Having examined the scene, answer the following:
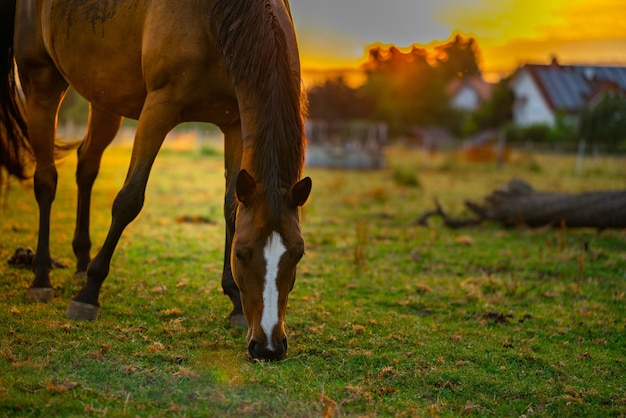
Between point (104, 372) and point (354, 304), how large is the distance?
243cm

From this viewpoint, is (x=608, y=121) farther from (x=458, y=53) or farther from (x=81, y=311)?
(x=81, y=311)

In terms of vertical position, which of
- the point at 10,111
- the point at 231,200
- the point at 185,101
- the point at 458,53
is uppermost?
the point at 458,53

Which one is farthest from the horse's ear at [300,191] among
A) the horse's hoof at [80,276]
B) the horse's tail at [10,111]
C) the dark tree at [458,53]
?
the dark tree at [458,53]

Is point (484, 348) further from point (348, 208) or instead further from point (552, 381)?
point (348, 208)

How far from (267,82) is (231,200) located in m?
1.03

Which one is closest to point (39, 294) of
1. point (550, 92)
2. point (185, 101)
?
point (185, 101)

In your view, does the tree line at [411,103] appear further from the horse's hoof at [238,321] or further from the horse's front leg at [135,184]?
the horse's front leg at [135,184]

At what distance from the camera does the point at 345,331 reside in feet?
15.1

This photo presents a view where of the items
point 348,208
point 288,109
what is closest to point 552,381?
point 288,109

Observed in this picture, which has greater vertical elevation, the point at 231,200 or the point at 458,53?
the point at 458,53

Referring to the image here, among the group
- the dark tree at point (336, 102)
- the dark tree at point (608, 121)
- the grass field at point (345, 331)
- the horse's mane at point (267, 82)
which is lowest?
the grass field at point (345, 331)

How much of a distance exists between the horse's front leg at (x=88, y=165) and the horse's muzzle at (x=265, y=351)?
2.83 metres

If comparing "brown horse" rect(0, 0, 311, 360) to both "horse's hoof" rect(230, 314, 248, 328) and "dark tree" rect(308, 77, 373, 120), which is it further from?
"dark tree" rect(308, 77, 373, 120)

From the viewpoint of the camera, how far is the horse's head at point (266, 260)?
348cm
